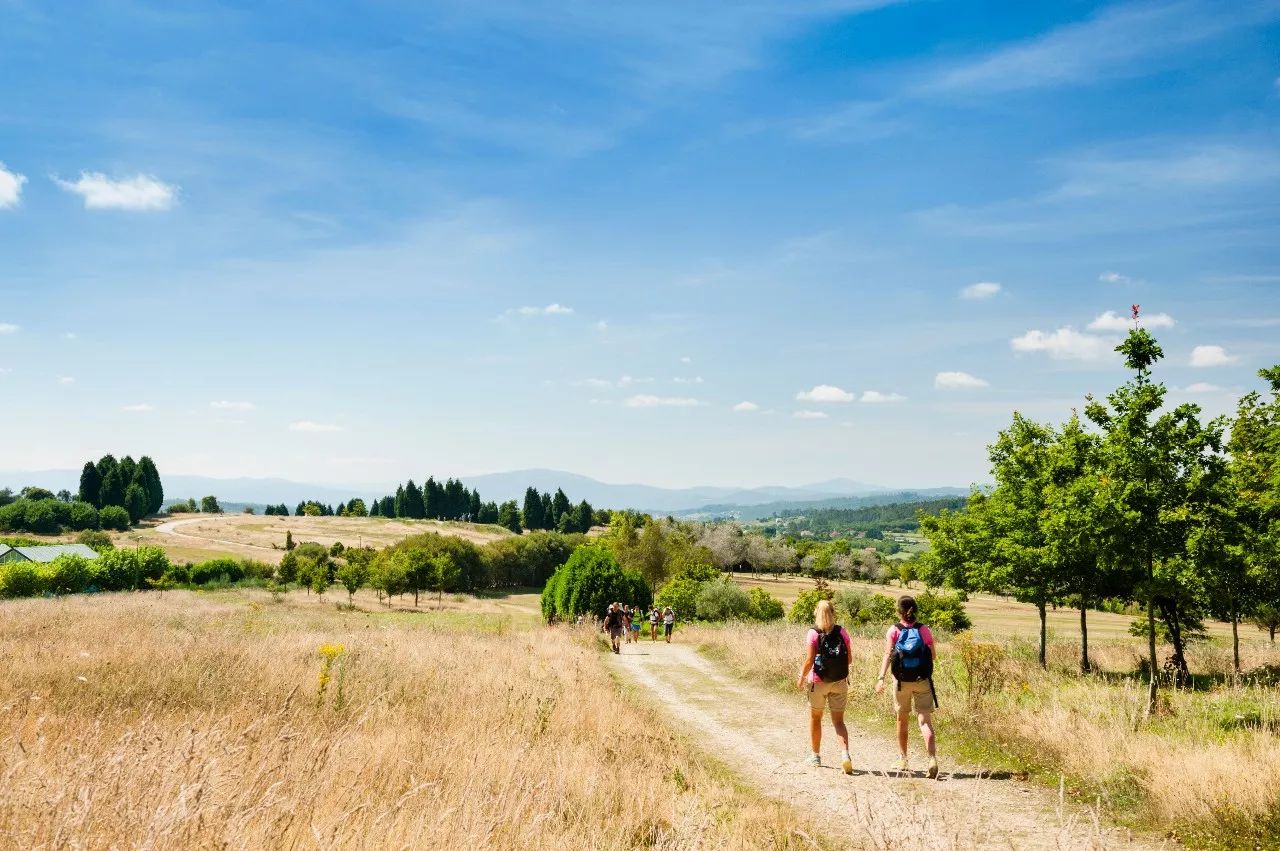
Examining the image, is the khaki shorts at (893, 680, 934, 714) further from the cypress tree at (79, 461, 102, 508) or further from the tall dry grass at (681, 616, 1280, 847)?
the cypress tree at (79, 461, 102, 508)

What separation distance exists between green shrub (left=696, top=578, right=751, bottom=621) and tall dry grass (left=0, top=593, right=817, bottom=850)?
1077 inches

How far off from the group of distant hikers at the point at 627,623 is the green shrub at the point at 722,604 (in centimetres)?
371

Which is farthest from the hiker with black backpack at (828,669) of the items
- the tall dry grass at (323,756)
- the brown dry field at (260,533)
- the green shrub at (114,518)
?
the green shrub at (114,518)

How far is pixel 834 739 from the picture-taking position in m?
11.2

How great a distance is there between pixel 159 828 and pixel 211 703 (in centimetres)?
550

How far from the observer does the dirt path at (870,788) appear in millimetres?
5973

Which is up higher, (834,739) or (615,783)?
(615,783)

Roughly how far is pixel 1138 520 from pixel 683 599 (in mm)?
32037

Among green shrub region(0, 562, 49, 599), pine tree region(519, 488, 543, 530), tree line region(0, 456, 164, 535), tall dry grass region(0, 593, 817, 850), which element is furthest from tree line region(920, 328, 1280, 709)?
tree line region(0, 456, 164, 535)

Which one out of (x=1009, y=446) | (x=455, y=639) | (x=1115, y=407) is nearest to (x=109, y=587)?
(x=455, y=639)

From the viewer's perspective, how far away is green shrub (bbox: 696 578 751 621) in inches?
1538

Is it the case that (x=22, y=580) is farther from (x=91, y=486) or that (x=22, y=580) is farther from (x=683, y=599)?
(x=91, y=486)

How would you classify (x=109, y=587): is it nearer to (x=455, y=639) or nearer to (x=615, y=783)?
(x=455, y=639)

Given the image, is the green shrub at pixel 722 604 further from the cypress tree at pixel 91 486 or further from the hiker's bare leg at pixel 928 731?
the cypress tree at pixel 91 486
